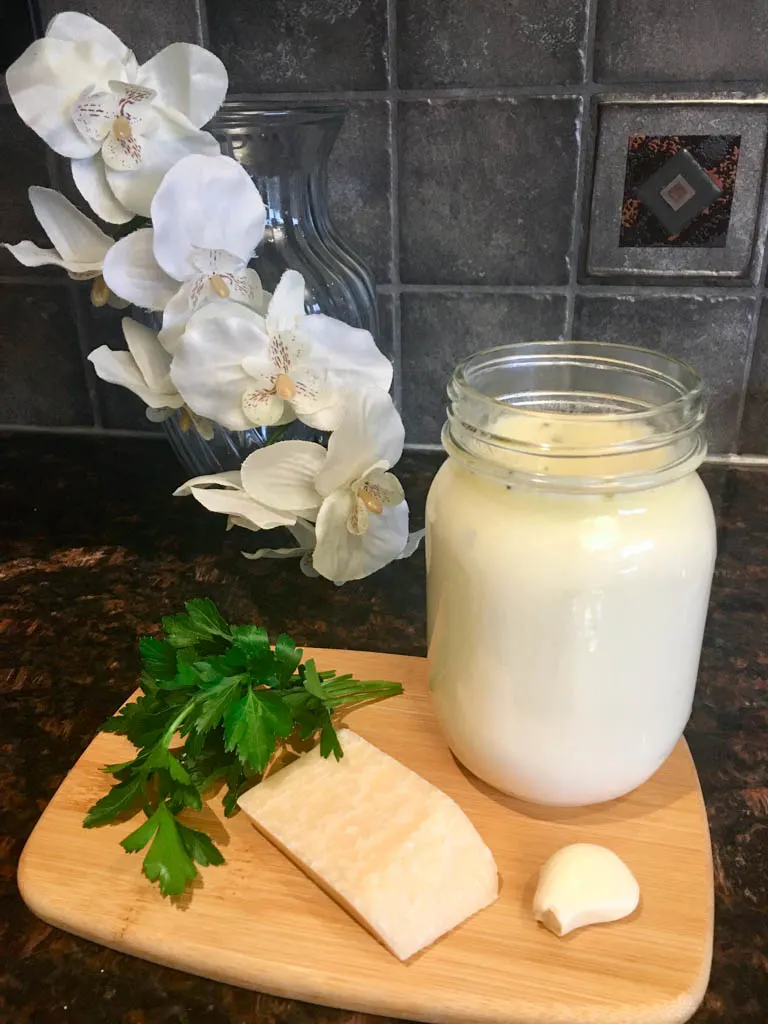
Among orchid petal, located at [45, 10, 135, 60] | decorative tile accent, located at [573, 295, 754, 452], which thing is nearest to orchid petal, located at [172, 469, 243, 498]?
orchid petal, located at [45, 10, 135, 60]

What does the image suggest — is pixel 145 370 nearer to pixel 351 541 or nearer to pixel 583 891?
pixel 351 541

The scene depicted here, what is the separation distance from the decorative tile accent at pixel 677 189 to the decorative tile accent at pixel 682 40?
A: 30 millimetres

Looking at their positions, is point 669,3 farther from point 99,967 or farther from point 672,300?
point 99,967

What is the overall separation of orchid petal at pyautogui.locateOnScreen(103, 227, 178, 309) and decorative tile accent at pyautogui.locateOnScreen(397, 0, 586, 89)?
410mm

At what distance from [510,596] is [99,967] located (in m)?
0.30

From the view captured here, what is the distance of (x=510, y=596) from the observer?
1.57 feet

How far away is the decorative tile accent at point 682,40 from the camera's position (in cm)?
82

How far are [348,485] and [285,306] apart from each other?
141 millimetres

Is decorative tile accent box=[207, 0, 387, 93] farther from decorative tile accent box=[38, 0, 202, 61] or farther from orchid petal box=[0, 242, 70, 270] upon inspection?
orchid petal box=[0, 242, 70, 270]

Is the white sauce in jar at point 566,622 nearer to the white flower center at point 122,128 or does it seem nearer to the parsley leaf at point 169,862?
the parsley leaf at point 169,862

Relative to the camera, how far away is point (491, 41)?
0.86 meters

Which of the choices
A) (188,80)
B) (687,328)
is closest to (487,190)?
(687,328)

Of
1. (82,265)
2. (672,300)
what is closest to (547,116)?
(672,300)

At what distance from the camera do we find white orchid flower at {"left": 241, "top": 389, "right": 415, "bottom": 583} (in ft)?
1.98
